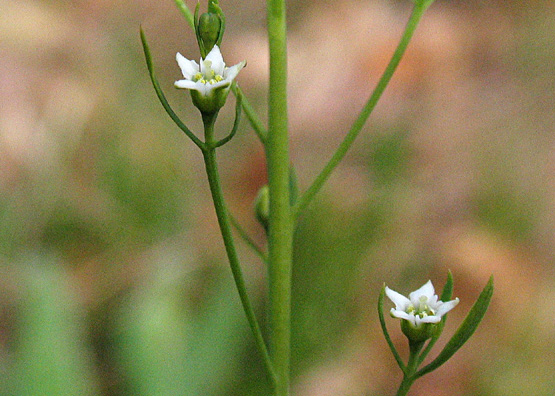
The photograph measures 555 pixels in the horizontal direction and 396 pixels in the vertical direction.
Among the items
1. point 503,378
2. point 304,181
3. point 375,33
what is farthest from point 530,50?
point 503,378

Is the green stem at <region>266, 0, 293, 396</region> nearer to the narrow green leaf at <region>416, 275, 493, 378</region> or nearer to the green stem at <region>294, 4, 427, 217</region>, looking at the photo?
the green stem at <region>294, 4, 427, 217</region>

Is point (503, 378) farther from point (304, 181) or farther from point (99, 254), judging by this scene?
point (99, 254)

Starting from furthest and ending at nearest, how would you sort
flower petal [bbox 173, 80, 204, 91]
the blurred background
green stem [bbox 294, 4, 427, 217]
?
the blurred background, green stem [bbox 294, 4, 427, 217], flower petal [bbox 173, 80, 204, 91]

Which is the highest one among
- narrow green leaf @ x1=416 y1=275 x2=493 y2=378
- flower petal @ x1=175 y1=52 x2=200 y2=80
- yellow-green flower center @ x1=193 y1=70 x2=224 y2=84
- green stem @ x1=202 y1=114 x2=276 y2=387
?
flower petal @ x1=175 y1=52 x2=200 y2=80

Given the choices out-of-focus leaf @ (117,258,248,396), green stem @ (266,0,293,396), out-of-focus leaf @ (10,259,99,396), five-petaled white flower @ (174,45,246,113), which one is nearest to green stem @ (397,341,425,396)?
green stem @ (266,0,293,396)

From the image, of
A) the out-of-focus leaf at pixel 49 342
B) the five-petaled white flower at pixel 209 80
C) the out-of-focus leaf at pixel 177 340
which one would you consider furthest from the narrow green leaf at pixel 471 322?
the out-of-focus leaf at pixel 49 342
